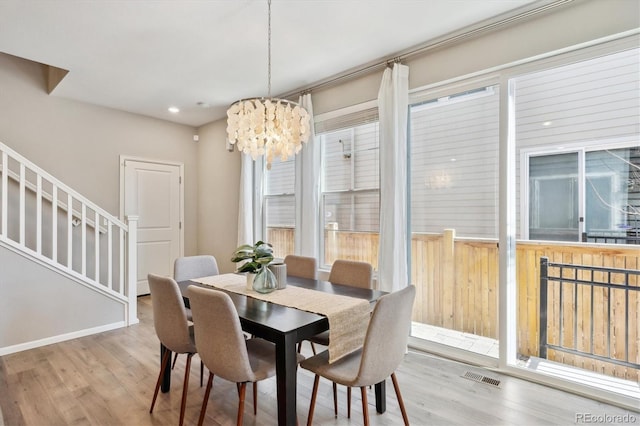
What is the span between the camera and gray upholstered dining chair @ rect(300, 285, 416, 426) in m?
1.54

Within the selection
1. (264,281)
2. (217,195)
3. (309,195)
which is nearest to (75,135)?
(217,195)

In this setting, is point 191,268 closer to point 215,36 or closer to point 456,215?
point 215,36

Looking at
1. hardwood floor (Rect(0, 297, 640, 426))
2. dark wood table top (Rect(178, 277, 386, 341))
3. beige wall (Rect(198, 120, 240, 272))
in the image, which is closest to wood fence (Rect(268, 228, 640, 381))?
hardwood floor (Rect(0, 297, 640, 426))

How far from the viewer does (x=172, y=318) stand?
6.34ft

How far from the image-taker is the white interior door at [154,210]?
481cm

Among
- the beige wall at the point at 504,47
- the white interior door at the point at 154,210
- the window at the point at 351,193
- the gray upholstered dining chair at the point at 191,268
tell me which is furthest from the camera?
the white interior door at the point at 154,210

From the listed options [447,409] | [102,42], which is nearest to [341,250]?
[447,409]

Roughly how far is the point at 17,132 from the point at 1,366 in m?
2.66

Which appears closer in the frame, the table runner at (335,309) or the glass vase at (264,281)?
the table runner at (335,309)

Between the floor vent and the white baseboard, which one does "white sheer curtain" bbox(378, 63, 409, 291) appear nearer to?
the floor vent

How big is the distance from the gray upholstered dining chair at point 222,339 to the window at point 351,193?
1.96m

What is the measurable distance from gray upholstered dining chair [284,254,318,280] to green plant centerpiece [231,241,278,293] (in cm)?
65

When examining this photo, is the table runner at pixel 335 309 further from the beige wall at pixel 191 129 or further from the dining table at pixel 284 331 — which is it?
the beige wall at pixel 191 129

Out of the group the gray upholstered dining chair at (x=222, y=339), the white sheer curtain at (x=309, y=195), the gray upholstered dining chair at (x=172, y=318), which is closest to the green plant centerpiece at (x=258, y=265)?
the gray upholstered dining chair at (x=172, y=318)
